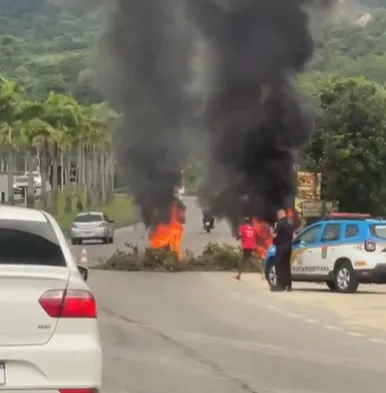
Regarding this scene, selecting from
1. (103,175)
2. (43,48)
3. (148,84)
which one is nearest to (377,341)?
(148,84)

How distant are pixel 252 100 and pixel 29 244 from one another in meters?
38.5

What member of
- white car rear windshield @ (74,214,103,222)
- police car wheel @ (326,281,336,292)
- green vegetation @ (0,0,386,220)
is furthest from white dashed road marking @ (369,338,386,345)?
white car rear windshield @ (74,214,103,222)

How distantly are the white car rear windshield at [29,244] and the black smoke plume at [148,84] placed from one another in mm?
34993

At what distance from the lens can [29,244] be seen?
7.45 m

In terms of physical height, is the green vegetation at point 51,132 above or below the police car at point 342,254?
above

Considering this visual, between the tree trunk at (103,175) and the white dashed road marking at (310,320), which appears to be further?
the tree trunk at (103,175)

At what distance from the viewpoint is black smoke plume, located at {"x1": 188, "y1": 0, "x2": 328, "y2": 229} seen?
44.9m

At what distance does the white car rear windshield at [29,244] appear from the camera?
7309 mm

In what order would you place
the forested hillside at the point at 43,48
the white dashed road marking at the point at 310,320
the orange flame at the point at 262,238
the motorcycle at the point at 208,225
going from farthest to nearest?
the forested hillside at the point at 43,48 < the motorcycle at the point at 208,225 < the orange flame at the point at 262,238 < the white dashed road marking at the point at 310,320

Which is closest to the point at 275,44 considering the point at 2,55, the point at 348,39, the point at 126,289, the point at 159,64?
the point at 159,64

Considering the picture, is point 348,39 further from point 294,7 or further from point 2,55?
point 294,7

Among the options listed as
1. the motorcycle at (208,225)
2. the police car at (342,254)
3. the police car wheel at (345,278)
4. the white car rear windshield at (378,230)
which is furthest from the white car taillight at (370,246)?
the motorcycle at (208,225)

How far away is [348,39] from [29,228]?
446ft

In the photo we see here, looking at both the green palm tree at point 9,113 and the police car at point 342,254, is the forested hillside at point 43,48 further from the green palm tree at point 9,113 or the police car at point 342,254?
the police car at point 342,254
